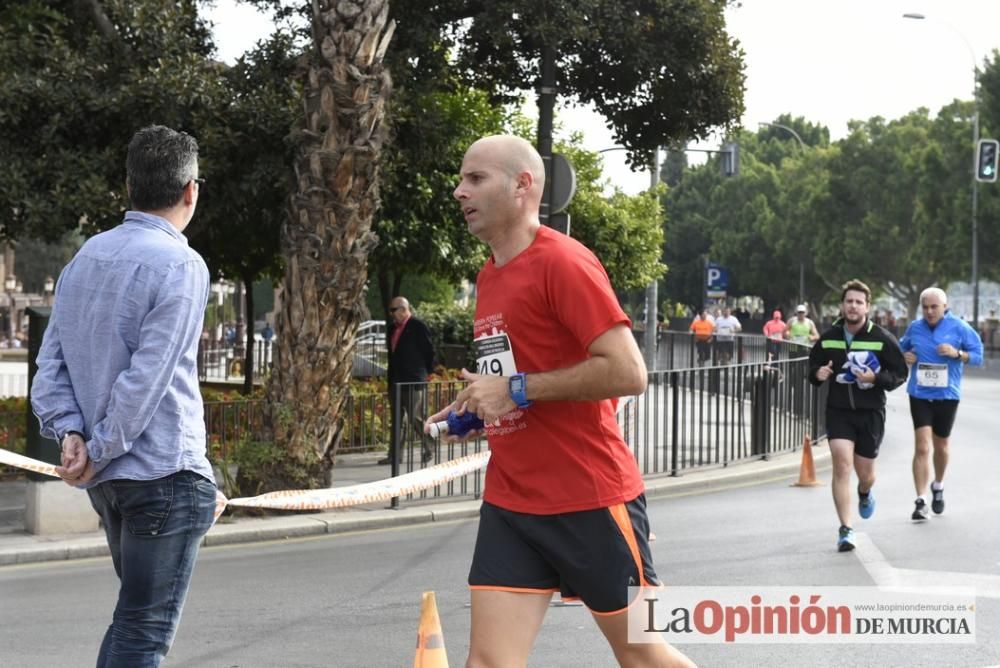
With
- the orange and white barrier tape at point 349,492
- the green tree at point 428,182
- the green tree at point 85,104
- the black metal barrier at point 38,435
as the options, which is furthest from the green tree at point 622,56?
the orange and white barrier tape at point 349,492

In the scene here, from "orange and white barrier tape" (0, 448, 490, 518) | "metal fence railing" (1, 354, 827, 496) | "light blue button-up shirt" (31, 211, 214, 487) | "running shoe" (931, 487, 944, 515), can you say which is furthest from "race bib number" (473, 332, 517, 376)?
"running shoe" (931, 487, 944, 515)

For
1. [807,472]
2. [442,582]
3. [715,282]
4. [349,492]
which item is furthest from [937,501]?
[715,282]

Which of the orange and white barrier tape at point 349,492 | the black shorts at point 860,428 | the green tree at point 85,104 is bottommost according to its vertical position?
the orange and white barrier tape at point 349,492

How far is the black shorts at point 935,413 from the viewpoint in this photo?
1040 cm

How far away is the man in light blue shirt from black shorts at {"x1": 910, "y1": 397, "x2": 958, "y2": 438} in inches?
305

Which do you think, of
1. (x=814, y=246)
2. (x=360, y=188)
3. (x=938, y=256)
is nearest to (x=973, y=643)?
(x=360, y=188)

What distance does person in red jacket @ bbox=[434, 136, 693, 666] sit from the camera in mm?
3607

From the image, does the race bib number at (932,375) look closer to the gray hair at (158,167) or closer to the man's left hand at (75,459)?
the gray hair at (158,167)

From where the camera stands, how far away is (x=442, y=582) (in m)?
7.93

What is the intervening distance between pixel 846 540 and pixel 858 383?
3.37 feet

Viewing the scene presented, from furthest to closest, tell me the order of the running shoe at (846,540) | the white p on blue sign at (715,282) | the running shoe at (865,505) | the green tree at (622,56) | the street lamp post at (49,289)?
1. the white p on blue sign at (715,282)
2. the street lamp post at (49,289)
3. the green tree at (622,56)
4. the running shoe at (865,505)
5. the running shoe at (846,540)

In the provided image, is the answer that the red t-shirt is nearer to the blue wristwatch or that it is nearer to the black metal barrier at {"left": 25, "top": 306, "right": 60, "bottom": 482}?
the blue wristwatch

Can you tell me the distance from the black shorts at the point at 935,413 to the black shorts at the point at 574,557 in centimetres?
719

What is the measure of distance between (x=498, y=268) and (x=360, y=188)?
7.09 m
